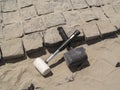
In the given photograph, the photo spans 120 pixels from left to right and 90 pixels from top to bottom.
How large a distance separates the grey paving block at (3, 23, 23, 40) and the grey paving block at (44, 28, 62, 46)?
0.42 m

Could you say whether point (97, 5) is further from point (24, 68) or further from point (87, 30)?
point (24, 68)

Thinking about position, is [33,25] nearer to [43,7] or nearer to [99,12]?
[43,7]

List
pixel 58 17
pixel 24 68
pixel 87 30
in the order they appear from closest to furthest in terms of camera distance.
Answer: pixel 24 68 < pixel 87 30 < pixel 58 17

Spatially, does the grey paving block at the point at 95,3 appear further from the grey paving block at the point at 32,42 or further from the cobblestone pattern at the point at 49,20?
the grey paving block at the point at 32,42

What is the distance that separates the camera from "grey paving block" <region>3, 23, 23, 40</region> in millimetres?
3857

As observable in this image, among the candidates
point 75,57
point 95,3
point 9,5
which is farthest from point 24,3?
point 75,57

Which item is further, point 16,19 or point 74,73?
point 16,19

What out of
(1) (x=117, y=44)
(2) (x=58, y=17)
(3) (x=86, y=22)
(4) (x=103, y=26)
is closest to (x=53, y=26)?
(2) (x=58, y=17)

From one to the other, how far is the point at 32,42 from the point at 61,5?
0.98 meters

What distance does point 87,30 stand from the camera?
3.76 meters

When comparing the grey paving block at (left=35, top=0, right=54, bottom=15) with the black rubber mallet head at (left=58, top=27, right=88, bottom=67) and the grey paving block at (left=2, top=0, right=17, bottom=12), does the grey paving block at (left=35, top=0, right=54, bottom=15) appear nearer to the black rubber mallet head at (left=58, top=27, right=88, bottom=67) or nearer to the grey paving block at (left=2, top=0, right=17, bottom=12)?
the grey paving block at (left=2, top=0, right=17, bottom=12)

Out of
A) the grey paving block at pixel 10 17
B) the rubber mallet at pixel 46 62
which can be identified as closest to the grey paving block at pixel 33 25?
the grey paving block at pixel 10 17

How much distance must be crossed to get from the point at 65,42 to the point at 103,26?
713mm

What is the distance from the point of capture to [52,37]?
3.71 metres
